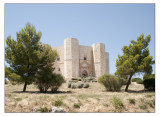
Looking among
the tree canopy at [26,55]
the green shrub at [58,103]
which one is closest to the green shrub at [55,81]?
the tree canopy at [26,55]

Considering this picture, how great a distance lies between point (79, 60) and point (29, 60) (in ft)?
77.0

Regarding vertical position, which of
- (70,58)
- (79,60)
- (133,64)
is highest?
(70,58)

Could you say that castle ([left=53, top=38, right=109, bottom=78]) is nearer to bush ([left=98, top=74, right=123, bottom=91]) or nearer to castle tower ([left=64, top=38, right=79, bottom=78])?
castle tower ([left=64, top=38, right=79, bottom=78])

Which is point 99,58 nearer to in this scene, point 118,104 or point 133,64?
point 133,64

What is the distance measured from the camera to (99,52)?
3475 centimetres

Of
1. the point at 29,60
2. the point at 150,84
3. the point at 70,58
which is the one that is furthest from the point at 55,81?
the point at 70,58

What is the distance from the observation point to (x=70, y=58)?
1268 inches

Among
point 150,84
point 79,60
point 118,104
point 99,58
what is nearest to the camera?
point 118,104

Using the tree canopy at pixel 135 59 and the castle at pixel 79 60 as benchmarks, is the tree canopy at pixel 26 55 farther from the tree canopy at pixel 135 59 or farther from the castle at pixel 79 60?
the castle at pixel 79 60

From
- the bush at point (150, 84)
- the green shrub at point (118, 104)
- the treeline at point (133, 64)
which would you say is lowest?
the green shrub at point (118, 104)

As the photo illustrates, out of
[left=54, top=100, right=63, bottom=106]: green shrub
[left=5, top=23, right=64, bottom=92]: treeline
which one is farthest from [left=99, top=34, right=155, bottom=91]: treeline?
[left=54, top=100, right=63, bottom=106]: green shrub

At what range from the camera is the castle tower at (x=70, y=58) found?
1265 inches
